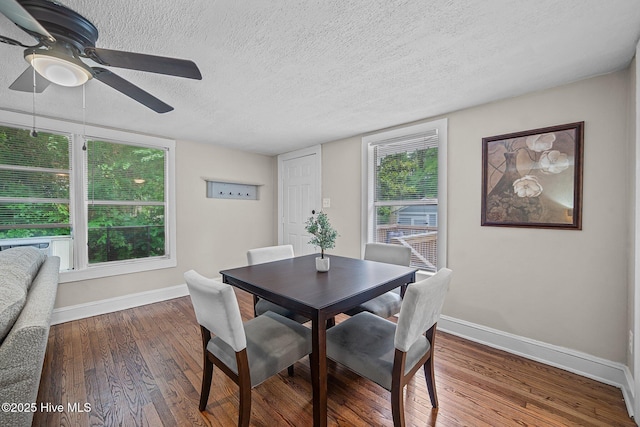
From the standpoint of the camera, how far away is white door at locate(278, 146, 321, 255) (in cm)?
412

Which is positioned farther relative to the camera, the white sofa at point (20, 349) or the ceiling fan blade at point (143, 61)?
the ceiling fan blade at point (143, 61)

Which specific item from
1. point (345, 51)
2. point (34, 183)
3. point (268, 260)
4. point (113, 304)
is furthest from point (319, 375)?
point (34, 183)

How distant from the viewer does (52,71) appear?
4.40ft

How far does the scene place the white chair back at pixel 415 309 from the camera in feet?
4.05

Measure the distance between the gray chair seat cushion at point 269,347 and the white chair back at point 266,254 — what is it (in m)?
0.80

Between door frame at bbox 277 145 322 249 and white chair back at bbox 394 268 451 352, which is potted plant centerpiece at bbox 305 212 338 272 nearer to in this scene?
white chair back at bbox 394 268 451 352

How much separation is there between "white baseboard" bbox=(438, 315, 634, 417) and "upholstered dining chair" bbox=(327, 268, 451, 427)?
1128 millimetres

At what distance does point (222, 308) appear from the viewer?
4.09 feet

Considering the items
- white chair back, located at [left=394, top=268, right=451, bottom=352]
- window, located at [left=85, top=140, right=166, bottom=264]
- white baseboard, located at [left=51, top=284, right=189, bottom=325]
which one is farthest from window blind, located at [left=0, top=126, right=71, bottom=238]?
white chair back, located at [left=394, top=268, right=451, bottom=352]

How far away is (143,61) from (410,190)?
2680 mm

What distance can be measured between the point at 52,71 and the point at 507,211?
3.30m

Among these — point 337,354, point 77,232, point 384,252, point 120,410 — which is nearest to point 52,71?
point 120,410

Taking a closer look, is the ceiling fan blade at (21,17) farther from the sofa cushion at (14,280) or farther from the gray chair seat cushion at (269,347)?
the gray chair seat cushion at (269,347)

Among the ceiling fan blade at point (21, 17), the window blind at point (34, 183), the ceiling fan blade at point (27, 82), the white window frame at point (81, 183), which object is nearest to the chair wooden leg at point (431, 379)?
the ceiling fan blade at point (21, 17)
